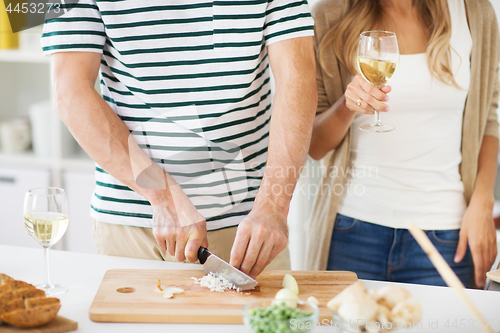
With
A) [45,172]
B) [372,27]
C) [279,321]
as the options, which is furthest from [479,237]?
[45,172]

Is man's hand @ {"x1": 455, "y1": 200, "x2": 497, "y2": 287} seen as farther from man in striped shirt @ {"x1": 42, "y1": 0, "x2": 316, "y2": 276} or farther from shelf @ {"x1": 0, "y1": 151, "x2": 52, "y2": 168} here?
shelf @ {"x1": 0, "y1": 151, "x2": 52, "y2": 168}

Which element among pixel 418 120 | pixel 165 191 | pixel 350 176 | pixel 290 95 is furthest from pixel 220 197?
pixel 418 120

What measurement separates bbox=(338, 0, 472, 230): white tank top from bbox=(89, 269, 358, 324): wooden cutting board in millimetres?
454

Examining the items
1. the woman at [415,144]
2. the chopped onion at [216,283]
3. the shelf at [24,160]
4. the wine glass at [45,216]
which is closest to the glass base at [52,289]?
the wine glass at [45,216]

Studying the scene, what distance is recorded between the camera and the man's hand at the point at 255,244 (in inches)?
37.4

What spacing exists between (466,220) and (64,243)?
6.31 ft

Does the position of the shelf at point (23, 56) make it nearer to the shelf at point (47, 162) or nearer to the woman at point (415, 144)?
the shelf at point (47, 162)

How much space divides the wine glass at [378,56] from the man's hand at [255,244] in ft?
1.31

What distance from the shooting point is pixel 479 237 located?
1.36 metres

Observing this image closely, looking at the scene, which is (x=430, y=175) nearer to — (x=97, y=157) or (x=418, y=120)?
(x=418, y=120)

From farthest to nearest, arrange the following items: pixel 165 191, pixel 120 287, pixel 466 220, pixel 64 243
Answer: pixel 64 243 < pixel 466 220 < pixel 165 191 < pixel 120 287

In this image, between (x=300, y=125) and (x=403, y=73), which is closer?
(x=300, y=125)

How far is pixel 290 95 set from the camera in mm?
1138

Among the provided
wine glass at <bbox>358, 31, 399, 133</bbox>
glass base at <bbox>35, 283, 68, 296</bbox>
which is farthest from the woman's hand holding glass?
glass base at <bbox>35, 283, 68, 296</bbox>
